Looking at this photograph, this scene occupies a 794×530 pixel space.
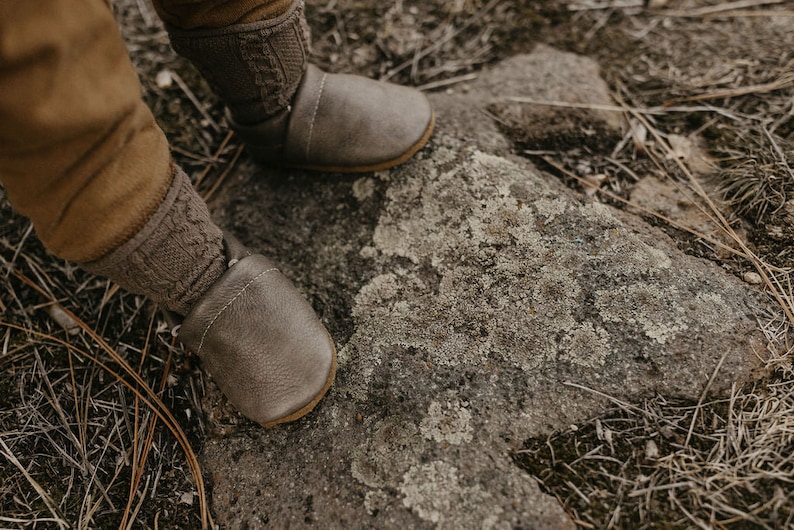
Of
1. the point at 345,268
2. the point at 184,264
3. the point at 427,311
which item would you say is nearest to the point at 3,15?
the point at 184,264

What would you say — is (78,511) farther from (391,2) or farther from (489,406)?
(391,2)

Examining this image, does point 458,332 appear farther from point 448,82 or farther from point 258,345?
point 448,82

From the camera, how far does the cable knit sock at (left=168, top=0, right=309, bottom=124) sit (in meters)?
1.33

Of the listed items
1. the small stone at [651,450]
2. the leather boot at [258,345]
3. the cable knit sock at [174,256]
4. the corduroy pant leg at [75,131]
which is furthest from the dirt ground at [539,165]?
the corduroy pant leg at [75,131]

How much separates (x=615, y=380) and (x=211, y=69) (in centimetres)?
128

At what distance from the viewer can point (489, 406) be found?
4.35ft

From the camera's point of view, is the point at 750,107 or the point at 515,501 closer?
the point at 515,501

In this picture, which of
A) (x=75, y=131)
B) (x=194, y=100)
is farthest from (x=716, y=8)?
(x=75, y=131)

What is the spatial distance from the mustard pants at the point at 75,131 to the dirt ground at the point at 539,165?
585mm

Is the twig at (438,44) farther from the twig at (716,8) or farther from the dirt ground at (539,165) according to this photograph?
the twig at (716,8)

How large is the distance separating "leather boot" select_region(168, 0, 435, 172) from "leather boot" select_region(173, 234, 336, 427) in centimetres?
43

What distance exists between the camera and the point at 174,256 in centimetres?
121

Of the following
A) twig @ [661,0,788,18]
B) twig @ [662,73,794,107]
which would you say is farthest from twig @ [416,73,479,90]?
twig @ [661,0,788,18]

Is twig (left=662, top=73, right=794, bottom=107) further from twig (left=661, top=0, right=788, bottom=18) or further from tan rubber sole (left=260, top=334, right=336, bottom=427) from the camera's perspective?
tan rubber sole (left=260, top=334, right=336, bottom=427)
